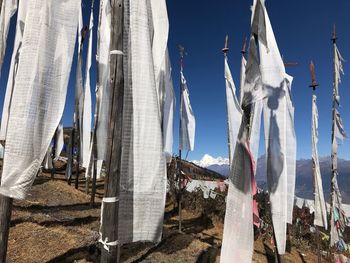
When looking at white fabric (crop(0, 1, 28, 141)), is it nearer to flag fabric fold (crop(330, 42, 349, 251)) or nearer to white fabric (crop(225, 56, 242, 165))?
white fabric (crop(225, 56, 242, 165))

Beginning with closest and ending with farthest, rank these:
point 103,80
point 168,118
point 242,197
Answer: point 242,197
point 168,118
point 103,80

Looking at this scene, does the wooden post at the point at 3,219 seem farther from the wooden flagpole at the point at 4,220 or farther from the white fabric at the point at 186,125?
the white fabric at the point at 186,125

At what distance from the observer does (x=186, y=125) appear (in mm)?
10383

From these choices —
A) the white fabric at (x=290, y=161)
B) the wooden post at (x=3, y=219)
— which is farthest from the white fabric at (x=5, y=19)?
the white fabric at (x=290, y=161)

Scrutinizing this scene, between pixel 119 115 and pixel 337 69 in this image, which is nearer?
pixel 119 115

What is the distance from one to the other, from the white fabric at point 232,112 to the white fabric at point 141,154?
3.70 metres

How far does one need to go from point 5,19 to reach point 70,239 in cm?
446

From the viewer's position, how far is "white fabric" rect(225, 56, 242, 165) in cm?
718

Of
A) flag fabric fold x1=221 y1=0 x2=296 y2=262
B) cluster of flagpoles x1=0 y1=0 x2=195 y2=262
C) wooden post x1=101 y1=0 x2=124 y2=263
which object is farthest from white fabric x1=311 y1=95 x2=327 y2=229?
wooden post x1=101 y1=0 x2=124 y2=263

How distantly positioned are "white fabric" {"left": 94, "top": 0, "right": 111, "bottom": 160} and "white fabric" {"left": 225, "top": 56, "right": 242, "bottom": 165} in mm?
2762

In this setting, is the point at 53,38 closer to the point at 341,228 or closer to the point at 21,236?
the point at 21,236

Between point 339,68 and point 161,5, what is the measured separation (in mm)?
8097

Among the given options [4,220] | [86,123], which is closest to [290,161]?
[4,220]

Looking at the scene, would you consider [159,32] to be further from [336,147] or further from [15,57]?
[336,147]
